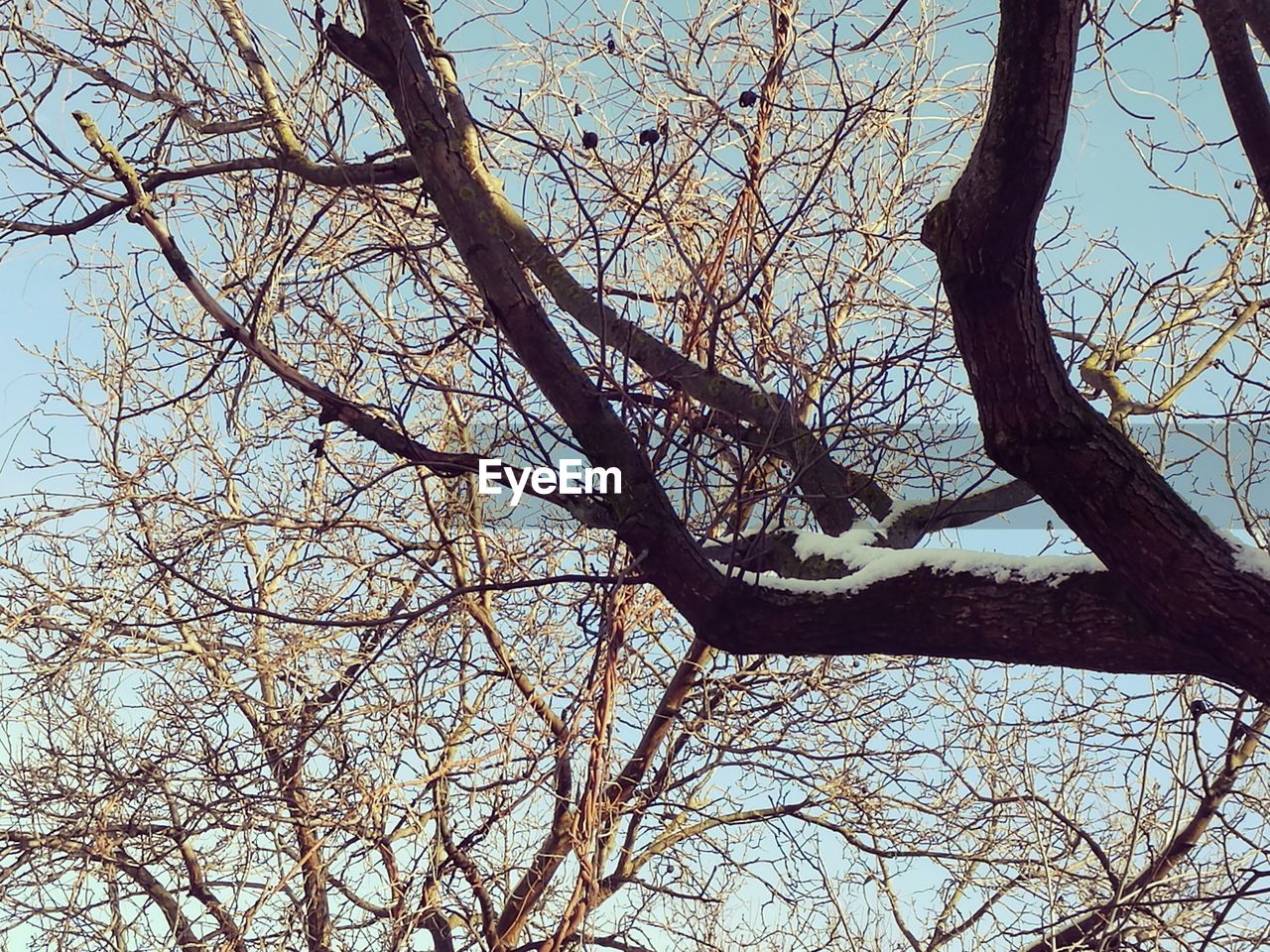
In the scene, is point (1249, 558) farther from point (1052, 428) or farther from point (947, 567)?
point (947, 567)

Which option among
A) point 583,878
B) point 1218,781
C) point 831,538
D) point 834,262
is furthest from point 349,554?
point 1218,781

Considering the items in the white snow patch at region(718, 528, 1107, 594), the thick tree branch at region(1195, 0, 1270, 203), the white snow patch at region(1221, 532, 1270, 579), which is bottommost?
A: the white snow patch at region(1221, 532, 1270, 579)

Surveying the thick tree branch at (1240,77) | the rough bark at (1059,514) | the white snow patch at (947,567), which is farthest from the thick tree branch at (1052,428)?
the thick tree branch at (1240,77)

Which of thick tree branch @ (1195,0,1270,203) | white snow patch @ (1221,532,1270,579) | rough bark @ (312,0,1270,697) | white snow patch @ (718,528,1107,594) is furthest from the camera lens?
thick tree branch @ (1195,0,1270,203)

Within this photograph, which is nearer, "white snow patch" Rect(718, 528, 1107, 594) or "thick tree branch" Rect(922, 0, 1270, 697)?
"thick tree branch" Rect(922, 0, 1270, 697)

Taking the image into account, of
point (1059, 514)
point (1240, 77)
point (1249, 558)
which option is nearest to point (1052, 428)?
point (1059, 514)

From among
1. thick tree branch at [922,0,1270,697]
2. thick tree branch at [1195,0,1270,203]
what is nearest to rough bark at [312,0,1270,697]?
thick tree branch at [922,0,1270,697]

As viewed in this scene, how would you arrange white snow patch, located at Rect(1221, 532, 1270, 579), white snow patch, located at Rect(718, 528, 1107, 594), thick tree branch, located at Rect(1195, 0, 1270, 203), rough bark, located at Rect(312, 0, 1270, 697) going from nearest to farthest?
1. rough bark, located at Rect(312, 0, 1270, 697)
2. white snow patch, located at Rect(1221, 532, 1270, 579)
3. white snow patch, located at Rect(718, 528, 1107, 594)
4. thick tree branch, located at Rect(1195, 0, 1270, 203)

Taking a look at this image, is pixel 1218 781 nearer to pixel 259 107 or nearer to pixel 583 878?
pixel 583 878

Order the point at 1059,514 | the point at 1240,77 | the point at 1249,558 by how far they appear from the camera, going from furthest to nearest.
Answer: the point at 1240,77, the point at 1059,514, the point at 1249,558

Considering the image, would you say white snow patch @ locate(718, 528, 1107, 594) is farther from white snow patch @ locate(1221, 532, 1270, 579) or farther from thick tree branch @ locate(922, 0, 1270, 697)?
thick tree branch @ locate(922, 0, 1270, 697)

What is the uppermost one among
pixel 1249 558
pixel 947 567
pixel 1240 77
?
pixel 1240 77

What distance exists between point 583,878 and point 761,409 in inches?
93.7

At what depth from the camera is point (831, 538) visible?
3688 mm
